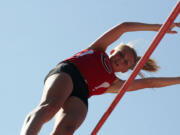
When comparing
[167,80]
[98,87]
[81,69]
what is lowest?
[167,80]

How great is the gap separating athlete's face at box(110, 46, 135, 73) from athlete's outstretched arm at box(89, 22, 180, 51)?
8.0 inches

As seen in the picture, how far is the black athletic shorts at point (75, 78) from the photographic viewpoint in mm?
5422

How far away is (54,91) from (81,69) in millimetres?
718

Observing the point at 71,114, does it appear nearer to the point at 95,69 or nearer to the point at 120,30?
the point at 95,69

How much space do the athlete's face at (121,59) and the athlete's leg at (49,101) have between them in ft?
3.24

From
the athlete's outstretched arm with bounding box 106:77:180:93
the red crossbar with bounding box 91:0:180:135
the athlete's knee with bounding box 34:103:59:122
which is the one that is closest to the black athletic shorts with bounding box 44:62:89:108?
the red crossbar with bounding box 91:0:180:135

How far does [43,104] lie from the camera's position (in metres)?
4.93

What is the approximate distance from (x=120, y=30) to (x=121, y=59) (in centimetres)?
42

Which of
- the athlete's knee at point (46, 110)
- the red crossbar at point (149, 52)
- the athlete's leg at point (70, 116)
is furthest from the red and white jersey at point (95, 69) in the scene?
the athlete's knee at point (46, 110)

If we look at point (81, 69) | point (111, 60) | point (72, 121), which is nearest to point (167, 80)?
point (111, 60)

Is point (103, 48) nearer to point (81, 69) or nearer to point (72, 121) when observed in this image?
point (81, 69)

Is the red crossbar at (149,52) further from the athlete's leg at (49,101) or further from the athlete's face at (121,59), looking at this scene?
the athlete's face at (121,59)

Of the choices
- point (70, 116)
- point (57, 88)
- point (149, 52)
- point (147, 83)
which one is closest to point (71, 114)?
point (70, 116)

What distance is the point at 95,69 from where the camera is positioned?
579cm
